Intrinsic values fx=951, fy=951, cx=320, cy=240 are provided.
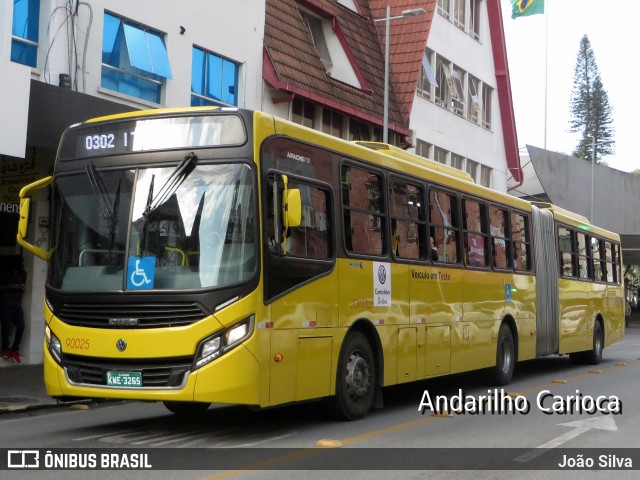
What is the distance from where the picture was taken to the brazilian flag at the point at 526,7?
4909 cm

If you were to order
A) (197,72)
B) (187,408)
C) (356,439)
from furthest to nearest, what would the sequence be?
1. (197,72)
2. (187,408)
3. (356,439)

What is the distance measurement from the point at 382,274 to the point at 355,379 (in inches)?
56.8

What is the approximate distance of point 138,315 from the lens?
356 inches

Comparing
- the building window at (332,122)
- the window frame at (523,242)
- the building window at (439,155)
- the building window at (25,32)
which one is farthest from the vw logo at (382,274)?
the building window at (439,155)

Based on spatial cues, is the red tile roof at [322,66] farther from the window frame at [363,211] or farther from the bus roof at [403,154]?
the window frame at [363,211]

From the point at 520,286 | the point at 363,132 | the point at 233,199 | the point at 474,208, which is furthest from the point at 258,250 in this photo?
the point at 363,132

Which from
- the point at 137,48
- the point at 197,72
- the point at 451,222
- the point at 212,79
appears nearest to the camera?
the point at 451,222

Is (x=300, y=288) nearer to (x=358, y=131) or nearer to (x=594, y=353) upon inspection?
(x=594, y=353)

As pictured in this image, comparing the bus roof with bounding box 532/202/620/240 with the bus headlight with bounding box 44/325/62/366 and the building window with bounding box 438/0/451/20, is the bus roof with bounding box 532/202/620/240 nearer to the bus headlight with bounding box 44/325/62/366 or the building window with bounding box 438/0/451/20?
the bus headlight with bounding box 44/325/62/366

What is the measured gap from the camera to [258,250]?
9.11 m

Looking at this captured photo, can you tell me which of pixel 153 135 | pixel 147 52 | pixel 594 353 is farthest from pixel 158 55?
pixel 594 353

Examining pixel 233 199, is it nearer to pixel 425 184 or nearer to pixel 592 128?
pixel 425 184

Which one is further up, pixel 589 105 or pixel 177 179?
pixel 589 105

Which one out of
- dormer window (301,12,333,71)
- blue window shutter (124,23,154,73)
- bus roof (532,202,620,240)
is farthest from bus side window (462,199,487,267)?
dormer window (301,12,333,71)
